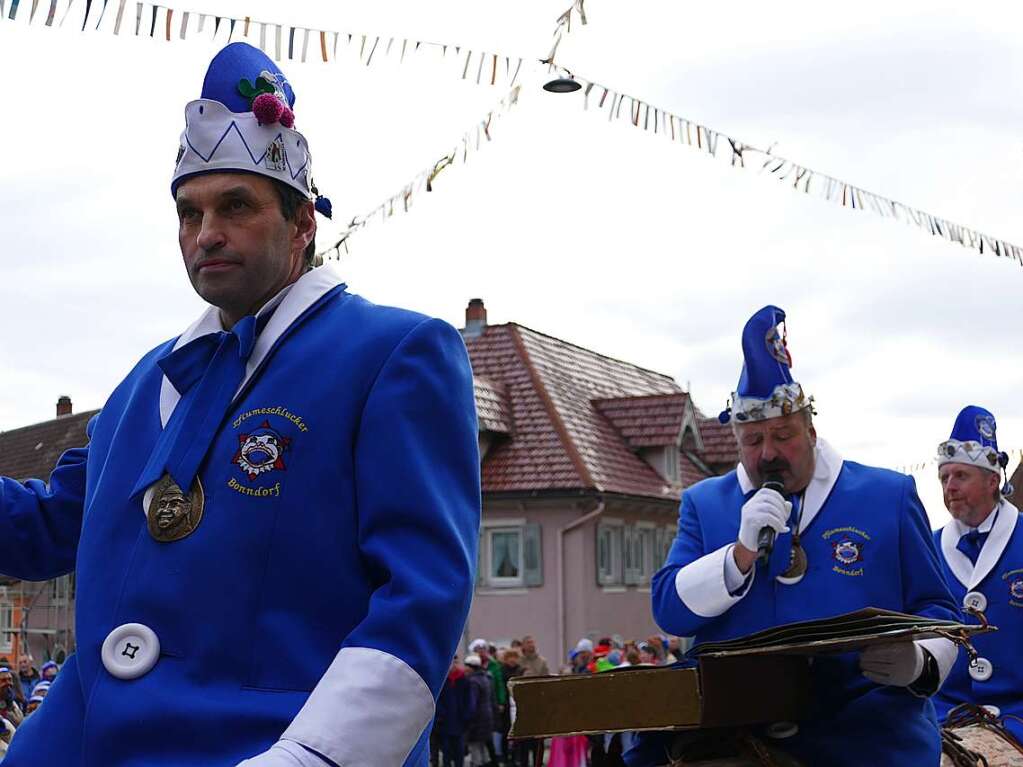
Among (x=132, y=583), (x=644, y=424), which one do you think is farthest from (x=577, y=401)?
(x=132, y=583)

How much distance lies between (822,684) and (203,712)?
2312 mm

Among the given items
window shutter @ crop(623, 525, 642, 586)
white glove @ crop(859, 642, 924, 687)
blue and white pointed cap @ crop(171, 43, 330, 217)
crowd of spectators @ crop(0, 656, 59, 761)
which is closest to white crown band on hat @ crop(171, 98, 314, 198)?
blue and white pointed cap @ crop(171, 43, 330, 217)

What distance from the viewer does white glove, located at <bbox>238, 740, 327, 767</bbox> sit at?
235cm

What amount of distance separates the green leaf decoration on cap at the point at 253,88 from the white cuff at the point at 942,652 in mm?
2409

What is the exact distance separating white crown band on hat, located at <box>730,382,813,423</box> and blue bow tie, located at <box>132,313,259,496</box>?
2.38m

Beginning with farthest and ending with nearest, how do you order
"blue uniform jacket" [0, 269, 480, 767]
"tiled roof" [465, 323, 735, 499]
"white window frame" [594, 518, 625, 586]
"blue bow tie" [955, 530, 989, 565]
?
"white window frame" [594, 518, 625, 586]
"tiled roof" [465, 323, 735, 499]
"blue bow tie" [955, 530, 989, 565]
"blue uniform jacket" [0, 269, 480, 767]

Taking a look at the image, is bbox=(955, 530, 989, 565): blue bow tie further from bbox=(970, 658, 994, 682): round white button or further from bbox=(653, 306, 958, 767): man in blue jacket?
bbox=(653, 306, 958, 767): man in blue jacket

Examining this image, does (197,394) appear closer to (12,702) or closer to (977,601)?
(977,601)

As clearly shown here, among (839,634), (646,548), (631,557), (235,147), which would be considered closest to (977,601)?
(839,634)

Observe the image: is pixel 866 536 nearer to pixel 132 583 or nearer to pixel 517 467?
pixel 132 583

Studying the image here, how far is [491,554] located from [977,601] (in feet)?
83.0

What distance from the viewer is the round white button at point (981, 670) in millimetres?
6723

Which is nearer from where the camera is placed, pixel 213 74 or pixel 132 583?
pixel 132 583

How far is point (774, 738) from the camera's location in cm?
423
